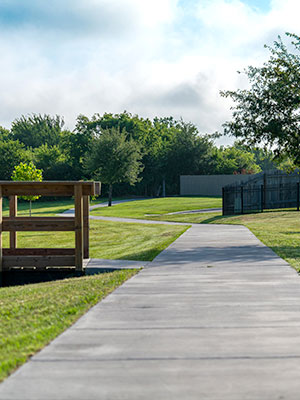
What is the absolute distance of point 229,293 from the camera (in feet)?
25.3

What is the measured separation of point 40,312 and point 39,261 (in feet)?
17.0

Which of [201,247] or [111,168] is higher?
[111,168]

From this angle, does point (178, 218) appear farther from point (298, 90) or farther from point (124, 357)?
point (124, 357)

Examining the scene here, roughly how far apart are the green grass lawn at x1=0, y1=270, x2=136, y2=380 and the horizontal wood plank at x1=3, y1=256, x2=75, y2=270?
1845 mm

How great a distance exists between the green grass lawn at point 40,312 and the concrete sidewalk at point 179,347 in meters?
0.19

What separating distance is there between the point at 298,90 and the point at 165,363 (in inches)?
548

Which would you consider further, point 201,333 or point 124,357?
point 201,333

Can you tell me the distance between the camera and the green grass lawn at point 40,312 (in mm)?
4988

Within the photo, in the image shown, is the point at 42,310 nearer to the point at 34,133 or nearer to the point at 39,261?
the point at 39,261

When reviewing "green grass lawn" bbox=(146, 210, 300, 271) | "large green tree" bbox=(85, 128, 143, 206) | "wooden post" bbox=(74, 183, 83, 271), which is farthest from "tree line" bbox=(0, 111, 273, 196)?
"wooden post" bbox=(74, 183, 83, 271)

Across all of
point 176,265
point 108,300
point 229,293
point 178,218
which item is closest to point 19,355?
point 108,300

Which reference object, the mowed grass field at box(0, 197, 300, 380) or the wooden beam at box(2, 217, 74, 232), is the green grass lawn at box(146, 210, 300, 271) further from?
the wooden beam at box(2, 217, 74, 232)

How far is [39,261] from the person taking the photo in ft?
39.1

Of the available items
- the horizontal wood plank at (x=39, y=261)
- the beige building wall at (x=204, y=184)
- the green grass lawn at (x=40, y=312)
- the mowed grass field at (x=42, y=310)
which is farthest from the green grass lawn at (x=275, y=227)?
the beige building wall at (x=204, y=184)
